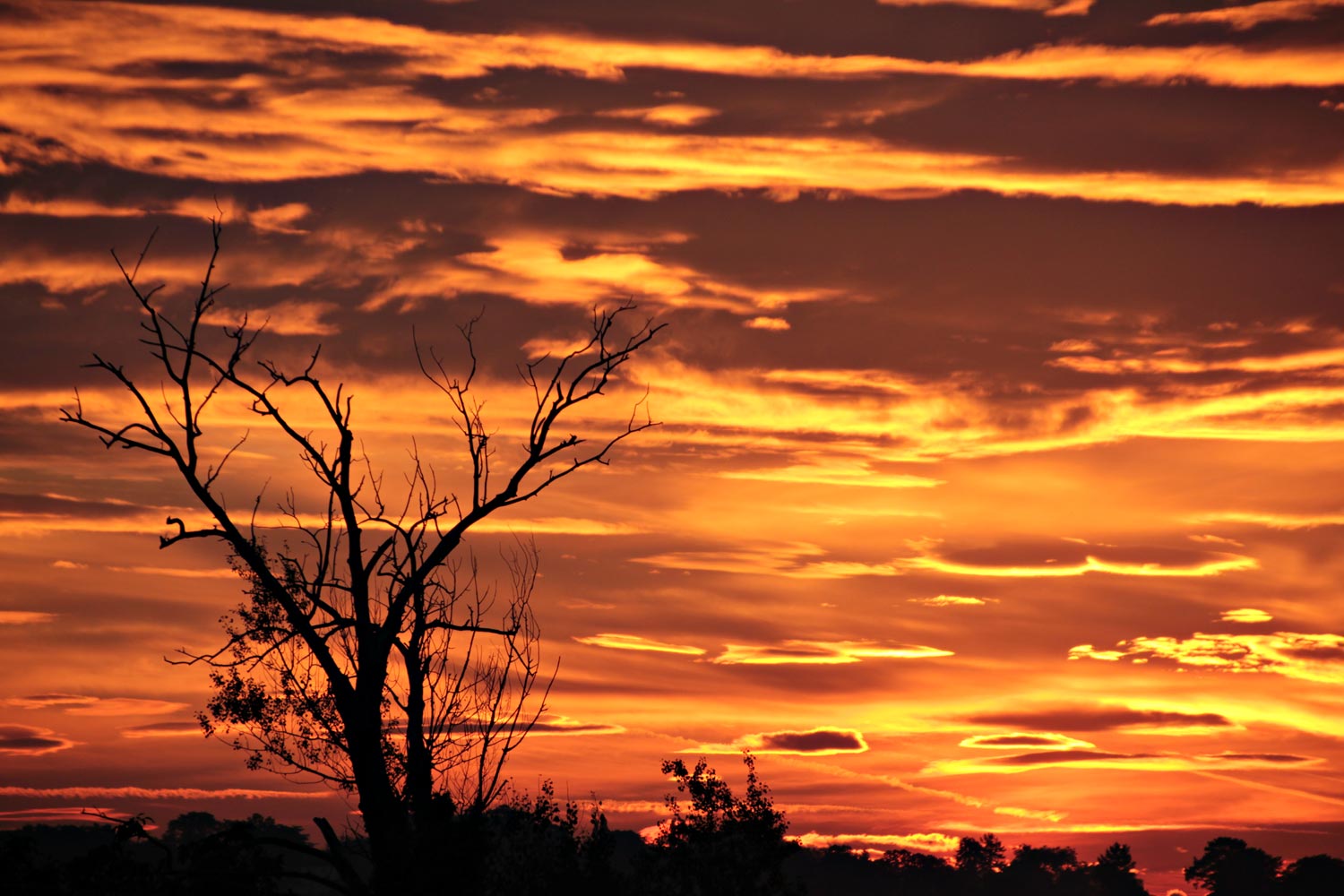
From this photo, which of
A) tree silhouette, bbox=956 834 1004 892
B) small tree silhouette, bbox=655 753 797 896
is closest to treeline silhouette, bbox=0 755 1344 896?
small tree silhouette, bbox=655 753 797 896

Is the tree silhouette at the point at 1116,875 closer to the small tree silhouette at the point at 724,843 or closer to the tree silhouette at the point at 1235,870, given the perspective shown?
the tree silhouette at the point at 1235,870

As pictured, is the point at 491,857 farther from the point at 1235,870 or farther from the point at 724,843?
the point at 1235,870

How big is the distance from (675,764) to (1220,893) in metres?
161

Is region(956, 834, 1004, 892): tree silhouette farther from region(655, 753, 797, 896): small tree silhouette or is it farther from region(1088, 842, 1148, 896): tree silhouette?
region(655, 753, 797, 896): small tree silhouette

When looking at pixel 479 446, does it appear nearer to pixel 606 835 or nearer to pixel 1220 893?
pixel 606 835

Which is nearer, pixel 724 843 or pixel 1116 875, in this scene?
pixel 724 843

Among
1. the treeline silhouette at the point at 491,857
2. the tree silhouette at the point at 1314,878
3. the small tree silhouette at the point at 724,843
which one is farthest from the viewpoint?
the tree silhouette at the point at 1314,878

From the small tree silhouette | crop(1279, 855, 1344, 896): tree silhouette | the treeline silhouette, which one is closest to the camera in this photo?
the treeline silhouette

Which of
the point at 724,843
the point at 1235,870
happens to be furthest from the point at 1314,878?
the point at 724,843

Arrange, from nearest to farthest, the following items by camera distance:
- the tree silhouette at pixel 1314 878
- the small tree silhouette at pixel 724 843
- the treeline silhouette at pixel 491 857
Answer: the treeline silhouette at pixel 491 857 < the small tree silhouette at pixel 724 843 < the tree silhouette at pixel 1314 878

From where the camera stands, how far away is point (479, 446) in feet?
83.4

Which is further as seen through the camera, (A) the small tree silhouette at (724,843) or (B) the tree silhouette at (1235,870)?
(B) the tree silhouette at (1235,870)

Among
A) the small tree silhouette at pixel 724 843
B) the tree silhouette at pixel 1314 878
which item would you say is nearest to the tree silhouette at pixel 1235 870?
the tree silhouette at pixel 1314 878

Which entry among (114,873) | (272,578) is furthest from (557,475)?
(114,873)
